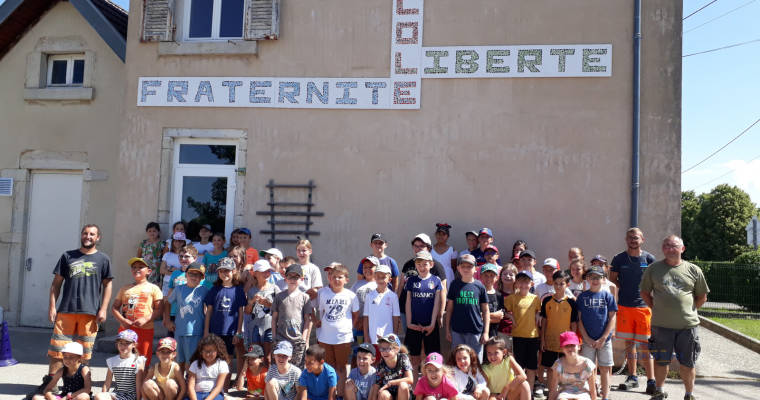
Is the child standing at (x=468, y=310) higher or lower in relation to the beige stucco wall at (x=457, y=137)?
lower

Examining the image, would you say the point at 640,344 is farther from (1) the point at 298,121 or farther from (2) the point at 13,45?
(2) the point at 13,45

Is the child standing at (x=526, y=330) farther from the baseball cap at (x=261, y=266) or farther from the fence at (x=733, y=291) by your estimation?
the fence at (x=733, y=291)

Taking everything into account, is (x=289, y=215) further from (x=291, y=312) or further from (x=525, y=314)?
(x=525, y=314)

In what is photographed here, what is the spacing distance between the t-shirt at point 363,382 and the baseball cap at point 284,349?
637mm

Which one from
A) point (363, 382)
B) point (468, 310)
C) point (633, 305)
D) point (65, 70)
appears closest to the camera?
point (363, 382)

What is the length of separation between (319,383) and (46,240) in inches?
257

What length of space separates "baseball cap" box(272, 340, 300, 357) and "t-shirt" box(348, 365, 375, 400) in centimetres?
64

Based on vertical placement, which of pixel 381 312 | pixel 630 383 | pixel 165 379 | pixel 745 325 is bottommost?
pixel 745 325

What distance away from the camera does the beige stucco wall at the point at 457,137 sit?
7332mm

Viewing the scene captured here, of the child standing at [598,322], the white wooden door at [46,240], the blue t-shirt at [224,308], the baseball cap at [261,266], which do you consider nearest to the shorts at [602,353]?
the child standing at [598,322]

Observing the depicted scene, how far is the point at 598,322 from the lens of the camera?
579cm

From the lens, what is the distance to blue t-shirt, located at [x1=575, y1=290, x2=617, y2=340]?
19.0 feet

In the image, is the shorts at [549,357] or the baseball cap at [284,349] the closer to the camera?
the baseball cap at [284,349]

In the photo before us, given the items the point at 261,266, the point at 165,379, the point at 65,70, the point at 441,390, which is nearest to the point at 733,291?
the point at 441,390
